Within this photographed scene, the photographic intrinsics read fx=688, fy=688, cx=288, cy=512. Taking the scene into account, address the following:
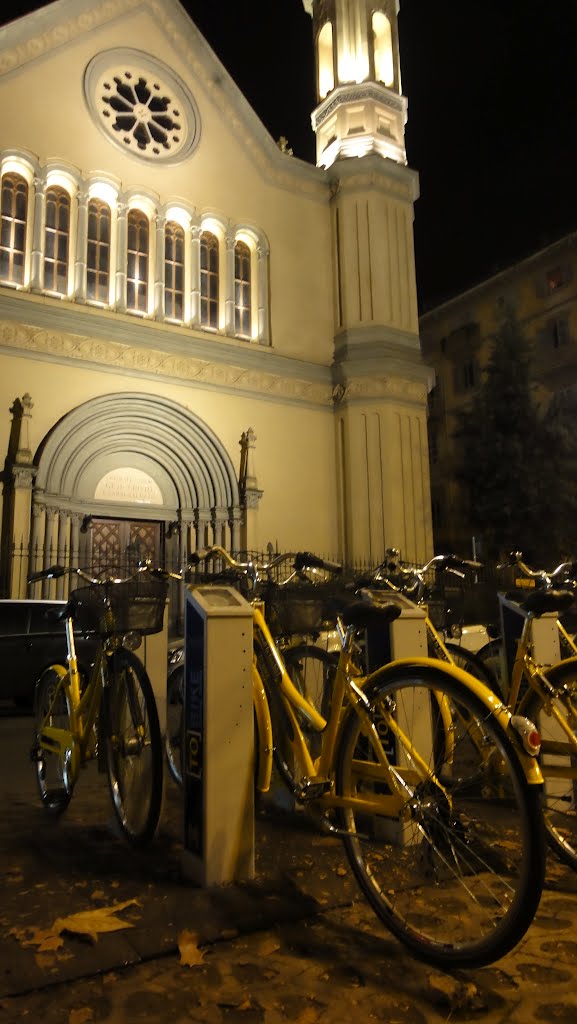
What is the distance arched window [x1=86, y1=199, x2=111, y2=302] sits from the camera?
13.4 m

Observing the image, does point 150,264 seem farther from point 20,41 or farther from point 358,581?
point 358,581

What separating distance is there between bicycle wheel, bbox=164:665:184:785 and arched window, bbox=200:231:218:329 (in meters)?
11.3

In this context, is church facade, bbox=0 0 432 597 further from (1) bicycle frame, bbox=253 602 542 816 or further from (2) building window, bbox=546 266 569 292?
(2) building window, bbox=546 266 569 292

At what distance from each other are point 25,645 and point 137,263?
28.8ft

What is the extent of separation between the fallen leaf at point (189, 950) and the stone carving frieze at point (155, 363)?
11186 millimetres

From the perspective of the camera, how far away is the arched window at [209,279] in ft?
48.4

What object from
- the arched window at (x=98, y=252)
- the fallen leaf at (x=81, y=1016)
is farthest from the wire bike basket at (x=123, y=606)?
the arched window at (x=98, y=252)

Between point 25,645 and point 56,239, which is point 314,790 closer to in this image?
point 25,645

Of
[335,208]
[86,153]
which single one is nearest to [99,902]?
[86,153]

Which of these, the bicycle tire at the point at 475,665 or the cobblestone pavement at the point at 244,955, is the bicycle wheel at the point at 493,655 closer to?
the bicycle tire at the point at 475,665

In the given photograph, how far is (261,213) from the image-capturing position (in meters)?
15.6

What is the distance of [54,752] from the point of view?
13.1ft

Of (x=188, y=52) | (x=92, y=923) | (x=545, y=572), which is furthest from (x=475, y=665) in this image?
(x=188, y=52)

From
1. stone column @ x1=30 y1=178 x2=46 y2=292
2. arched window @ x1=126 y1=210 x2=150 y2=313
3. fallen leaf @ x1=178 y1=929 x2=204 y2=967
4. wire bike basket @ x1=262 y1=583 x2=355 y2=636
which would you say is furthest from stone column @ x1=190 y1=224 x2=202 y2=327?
fallen leaf @ x1=178 y1=929 x2=204 y2=967
